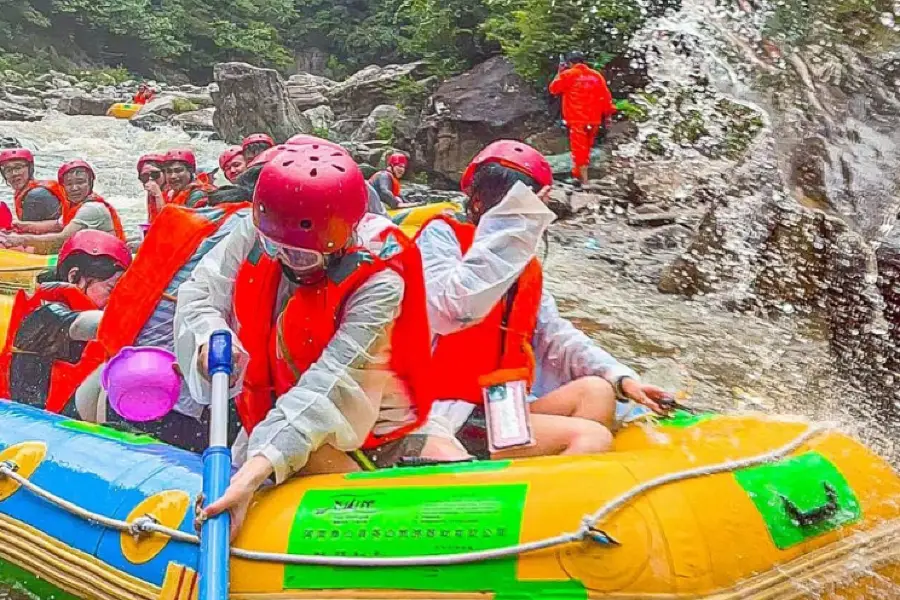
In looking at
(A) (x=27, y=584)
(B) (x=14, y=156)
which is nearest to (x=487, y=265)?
(A) (x=27, y=584)

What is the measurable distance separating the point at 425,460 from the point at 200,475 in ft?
1.84

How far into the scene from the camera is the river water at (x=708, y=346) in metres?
5.04

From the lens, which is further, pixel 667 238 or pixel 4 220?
pixel 667 238

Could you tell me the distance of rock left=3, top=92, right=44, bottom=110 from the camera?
19.4 metres

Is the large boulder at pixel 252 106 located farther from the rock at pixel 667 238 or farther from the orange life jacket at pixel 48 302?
the orange life jacket at pixel 48 302

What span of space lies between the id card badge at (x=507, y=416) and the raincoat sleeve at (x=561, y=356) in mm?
329

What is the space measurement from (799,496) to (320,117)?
16.3m

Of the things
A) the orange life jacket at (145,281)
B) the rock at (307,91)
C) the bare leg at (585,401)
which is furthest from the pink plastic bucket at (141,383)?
the rock at (307,91)

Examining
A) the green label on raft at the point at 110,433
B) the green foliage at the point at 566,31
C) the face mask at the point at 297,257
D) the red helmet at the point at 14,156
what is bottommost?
the green label on raft at the point at 110,433

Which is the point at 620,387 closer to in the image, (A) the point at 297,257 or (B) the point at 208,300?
(A) the point at 297,257

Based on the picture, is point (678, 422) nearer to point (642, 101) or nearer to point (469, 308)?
point (469, 308)

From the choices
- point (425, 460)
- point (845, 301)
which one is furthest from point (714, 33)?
point (425, 460)

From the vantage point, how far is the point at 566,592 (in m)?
1.92

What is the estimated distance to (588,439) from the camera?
251 cm
